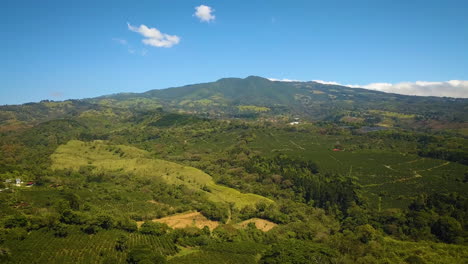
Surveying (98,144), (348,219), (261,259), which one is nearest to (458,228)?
(348,219)

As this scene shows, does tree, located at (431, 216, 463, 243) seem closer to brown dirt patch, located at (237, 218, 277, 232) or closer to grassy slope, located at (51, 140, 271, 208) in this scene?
brown dirt patch, located at (237, 218, 277, 232)

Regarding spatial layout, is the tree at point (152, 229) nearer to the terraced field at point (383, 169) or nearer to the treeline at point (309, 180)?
the treeline at point (309, 180)

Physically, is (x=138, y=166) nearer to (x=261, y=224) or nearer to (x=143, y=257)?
(x=261, y=224)

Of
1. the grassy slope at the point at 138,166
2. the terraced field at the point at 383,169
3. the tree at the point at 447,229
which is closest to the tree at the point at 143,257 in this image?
the grassy slope at the point at 138,166

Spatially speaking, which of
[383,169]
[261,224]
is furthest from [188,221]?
[383,169]

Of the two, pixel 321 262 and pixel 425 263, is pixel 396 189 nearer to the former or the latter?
pixel 425 263

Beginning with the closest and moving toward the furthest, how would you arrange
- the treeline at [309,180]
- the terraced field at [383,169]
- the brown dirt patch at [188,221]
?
the brown dirt patch at [188,221]
the terraced field at [383,169]
the treeline at [309,180]
